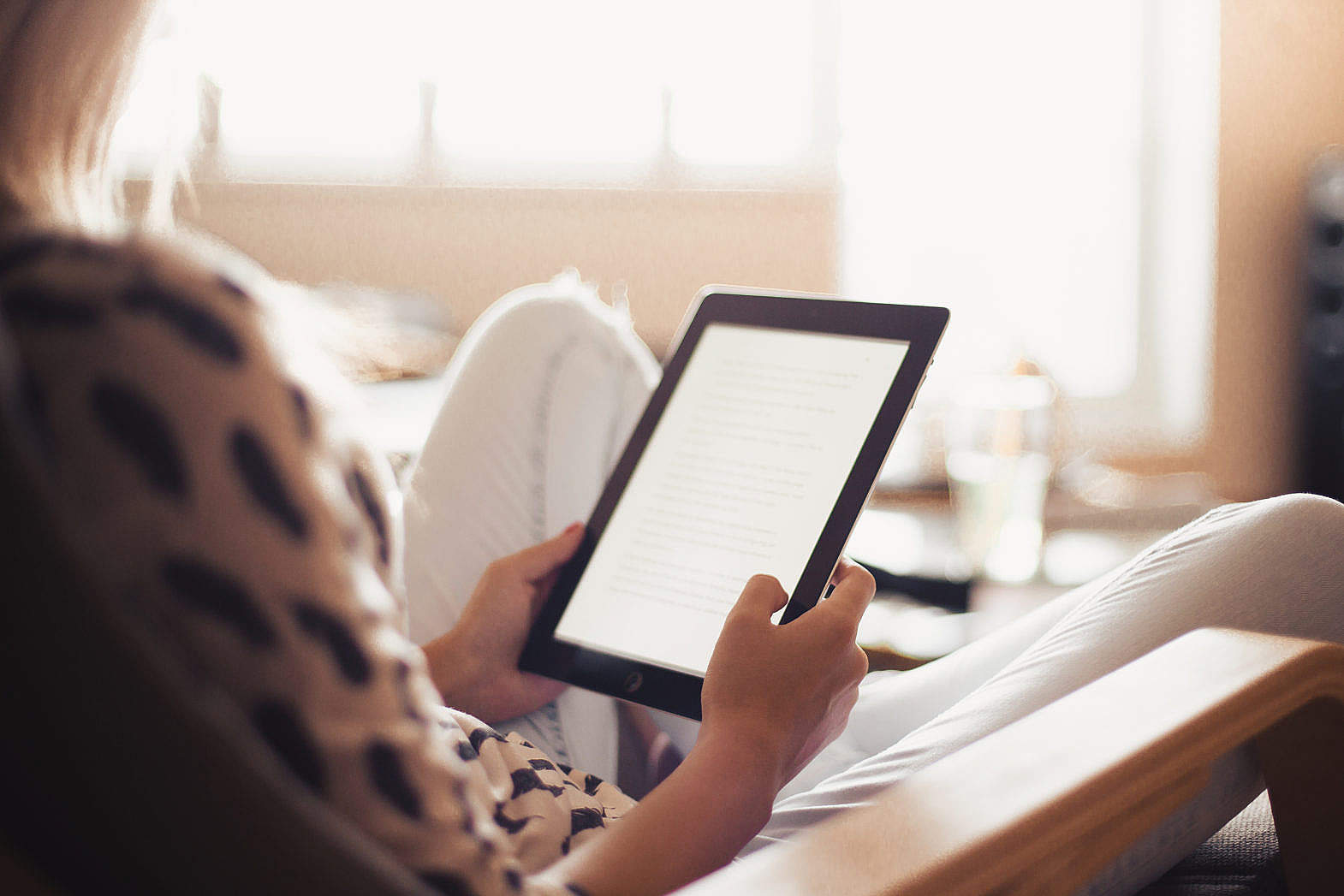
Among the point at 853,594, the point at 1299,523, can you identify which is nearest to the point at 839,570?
the point at 853,594

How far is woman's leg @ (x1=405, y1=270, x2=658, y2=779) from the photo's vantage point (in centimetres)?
103

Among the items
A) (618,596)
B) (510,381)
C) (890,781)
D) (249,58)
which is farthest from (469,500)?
(249,58)

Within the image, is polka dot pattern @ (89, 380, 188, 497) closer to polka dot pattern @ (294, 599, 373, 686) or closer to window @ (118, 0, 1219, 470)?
polka dot pattern @ (294, 599, 373, 686)

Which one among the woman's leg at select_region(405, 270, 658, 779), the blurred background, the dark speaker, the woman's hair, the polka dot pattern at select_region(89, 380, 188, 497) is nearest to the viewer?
the polka dot pattern at select_region(89, 380, 188, 497)

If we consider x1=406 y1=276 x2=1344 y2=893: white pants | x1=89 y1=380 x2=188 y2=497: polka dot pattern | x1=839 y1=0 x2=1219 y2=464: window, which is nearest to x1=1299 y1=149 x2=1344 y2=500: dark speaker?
x1=839 y1=0 x2=1219 y2=464: window

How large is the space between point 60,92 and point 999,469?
2.24 metres

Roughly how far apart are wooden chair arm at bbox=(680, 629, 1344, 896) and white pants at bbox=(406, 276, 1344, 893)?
58 millimetres

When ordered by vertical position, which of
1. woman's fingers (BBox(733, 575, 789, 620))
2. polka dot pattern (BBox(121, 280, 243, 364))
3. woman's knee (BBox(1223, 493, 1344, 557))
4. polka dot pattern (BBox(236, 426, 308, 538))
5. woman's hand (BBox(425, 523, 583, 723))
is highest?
polka dot pattern (BBox(121, 280, 243, 364))

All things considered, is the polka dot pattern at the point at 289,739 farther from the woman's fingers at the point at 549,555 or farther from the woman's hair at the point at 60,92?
the woman's fingers at the point at 549,555

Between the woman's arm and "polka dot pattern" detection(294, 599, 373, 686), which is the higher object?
"polka dot pattern" detection(294, 599, 373, 686)

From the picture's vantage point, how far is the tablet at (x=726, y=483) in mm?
763

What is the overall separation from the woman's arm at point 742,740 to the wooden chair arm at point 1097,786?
0.08 meters

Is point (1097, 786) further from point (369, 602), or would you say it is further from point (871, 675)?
point (871, 675)

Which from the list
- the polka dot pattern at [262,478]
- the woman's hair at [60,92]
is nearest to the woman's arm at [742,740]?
the polka dot pattern at [262,478]
